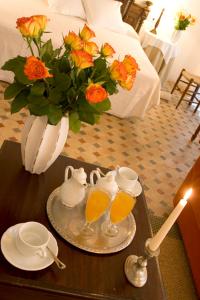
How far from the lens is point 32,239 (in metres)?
1.14

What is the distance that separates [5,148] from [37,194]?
→ 1.11ft

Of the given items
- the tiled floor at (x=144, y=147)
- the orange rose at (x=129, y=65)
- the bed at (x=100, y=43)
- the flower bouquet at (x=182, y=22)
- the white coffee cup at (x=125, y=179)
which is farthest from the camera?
the flower bouquet at (x=182, y=22)

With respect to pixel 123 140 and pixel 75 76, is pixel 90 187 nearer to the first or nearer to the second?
pixel 75 76

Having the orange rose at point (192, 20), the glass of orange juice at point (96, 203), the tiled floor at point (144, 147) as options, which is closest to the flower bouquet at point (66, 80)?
the glass of orange juice at point (96, 203)

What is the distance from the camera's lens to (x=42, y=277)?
3.56 ft

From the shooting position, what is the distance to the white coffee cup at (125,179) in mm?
1496

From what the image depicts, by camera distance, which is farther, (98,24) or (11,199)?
(98,24)

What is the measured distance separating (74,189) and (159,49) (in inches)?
152

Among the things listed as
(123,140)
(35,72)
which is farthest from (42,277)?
(123,140)

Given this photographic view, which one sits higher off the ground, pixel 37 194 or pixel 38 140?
pixel 38 140

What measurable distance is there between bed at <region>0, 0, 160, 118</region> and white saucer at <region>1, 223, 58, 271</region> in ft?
7.20

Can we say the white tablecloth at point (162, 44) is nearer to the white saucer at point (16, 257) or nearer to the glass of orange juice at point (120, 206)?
the glass of orange juice at point (120, 206)

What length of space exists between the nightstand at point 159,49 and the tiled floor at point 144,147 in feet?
3.66

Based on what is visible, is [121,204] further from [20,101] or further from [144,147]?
[144,147]
